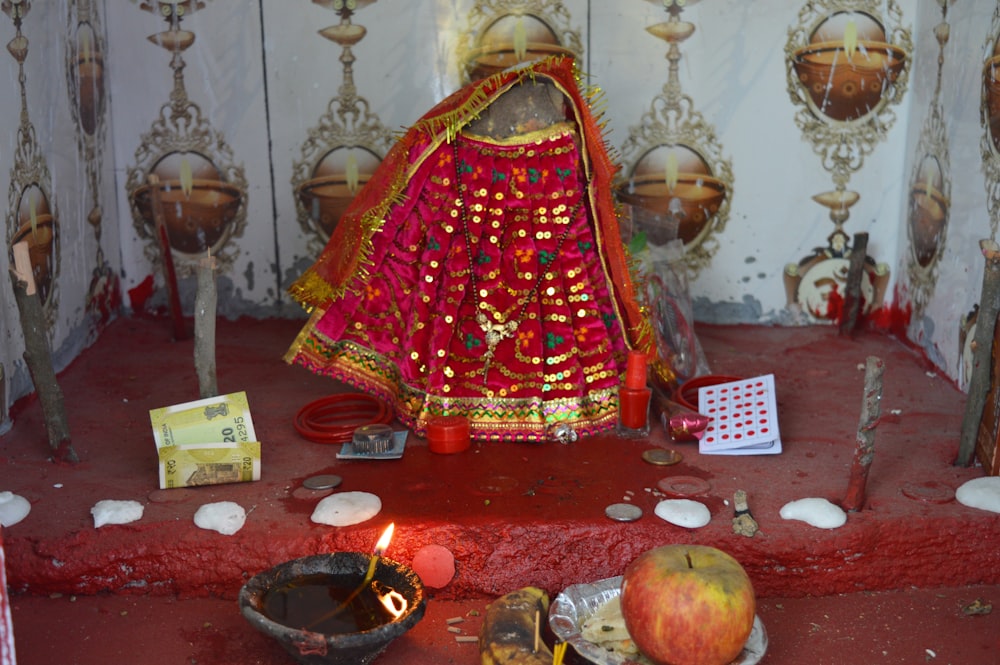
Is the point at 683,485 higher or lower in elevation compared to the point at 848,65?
lower

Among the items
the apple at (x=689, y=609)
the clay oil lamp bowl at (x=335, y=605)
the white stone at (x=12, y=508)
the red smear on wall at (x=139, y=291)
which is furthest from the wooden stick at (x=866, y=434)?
the red smear on wall at (x=139, y=291)

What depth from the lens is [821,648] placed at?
2986 millimetres

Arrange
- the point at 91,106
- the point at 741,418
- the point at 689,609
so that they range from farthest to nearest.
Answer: the point at 91,106
the point at 741,418
the point at 689,609

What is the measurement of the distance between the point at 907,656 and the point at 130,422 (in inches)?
115

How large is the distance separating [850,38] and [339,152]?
2629mm

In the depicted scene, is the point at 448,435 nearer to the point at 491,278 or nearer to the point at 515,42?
the point at 491,278

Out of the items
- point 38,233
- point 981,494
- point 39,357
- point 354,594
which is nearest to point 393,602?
point 354,594

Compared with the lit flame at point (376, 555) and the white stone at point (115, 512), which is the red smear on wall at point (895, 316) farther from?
the white stone at point (115, 512)

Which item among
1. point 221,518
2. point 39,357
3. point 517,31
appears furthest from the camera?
Result: point 517,31

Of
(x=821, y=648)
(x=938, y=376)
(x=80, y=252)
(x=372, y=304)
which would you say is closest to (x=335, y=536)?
(x=372, y=304)

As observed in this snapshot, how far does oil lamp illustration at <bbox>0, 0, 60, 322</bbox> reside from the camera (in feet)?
13.7

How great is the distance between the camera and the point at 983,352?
3.54 metres

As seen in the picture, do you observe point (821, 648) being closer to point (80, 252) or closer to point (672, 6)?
point (672, 6)

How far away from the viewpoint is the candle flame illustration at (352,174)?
539 centimetres
